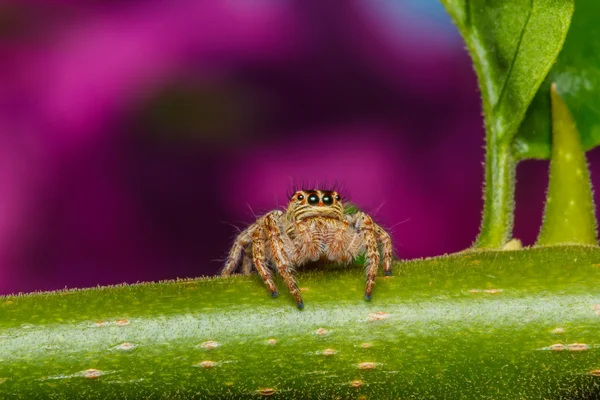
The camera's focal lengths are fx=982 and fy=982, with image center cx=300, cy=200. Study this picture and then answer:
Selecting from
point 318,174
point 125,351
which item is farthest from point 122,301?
point 318,174

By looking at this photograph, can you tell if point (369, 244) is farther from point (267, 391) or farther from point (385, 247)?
point (267, 391)

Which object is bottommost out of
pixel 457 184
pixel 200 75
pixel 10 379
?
pixel 10 379

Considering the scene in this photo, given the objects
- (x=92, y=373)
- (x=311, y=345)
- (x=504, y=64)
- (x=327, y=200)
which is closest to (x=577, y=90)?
(x=504, y=64)

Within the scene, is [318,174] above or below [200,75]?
below

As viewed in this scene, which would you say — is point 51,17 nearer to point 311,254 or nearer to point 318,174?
point 318,174

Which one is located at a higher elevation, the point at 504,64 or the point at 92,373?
the point at 504,64

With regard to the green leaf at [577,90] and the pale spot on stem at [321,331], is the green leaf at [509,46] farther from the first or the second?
the pale spot on stem at [321,331]

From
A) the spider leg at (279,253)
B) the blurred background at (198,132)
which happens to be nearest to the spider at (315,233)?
Answer: the spider leg at (279,253)
